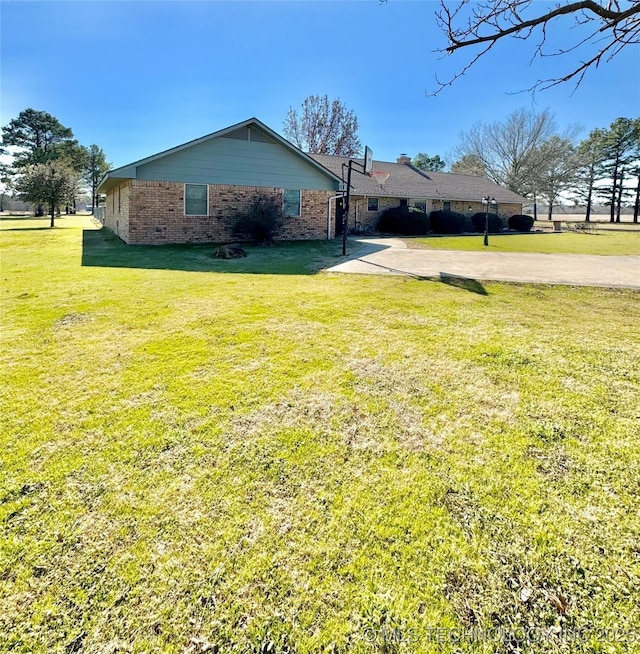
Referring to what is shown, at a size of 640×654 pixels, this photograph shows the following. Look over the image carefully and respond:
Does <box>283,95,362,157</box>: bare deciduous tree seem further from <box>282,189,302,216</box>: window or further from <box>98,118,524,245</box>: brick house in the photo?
<box>282,189,302,216</box>: window

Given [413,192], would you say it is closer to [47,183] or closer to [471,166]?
[471,166]

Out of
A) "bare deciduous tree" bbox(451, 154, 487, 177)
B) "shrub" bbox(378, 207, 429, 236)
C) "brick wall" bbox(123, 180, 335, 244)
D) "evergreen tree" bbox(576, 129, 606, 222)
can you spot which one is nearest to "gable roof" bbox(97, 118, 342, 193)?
"brick wall" bbox(123, 180, 335, 244)

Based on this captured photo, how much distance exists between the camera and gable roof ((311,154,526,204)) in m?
24.0

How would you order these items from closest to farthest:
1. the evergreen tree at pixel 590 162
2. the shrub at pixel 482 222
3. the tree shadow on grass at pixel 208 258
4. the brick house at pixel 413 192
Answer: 1. the tree shadow on grass at pixel 208 258
2. the brick house at pixel 413 192
3. the shrub at pixel 482 222
4. the evergreen tree at pixel 590 162

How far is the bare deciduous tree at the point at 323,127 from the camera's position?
3484 cm

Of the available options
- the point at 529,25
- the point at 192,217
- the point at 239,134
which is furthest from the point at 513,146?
the point at 529,25

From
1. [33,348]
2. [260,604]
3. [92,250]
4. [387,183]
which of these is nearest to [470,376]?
[260,604]

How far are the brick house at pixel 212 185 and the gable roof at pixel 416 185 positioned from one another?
698 centimetres

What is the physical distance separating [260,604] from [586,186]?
58294mm

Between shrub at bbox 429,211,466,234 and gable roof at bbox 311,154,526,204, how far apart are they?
5.19ft

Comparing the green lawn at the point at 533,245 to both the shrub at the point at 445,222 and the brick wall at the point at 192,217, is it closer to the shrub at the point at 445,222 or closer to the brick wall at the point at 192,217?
the shrub at the point at 445,222

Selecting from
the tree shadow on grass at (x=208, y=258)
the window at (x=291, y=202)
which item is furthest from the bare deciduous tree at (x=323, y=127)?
the tree shadow on grass at (x=208, y=258)

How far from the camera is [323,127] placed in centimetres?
3534

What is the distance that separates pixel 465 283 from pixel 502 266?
3.67 meters
